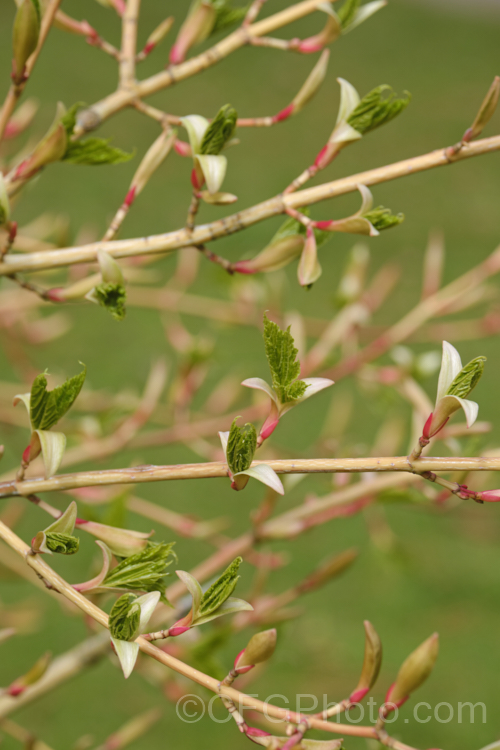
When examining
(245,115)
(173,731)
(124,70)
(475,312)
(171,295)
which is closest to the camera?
(124,70)

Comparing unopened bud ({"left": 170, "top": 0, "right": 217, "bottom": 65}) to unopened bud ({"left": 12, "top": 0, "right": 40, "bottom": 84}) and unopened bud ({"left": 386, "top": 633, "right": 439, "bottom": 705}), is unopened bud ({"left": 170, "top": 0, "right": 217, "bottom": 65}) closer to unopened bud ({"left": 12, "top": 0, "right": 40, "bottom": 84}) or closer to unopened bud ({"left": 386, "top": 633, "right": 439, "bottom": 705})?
unopened bud ({"left": 12, "top": 0, "right": 40, "bottom": 84})

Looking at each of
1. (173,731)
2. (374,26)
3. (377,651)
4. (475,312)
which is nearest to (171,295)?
(377,651)

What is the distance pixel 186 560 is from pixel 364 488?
742 millimetres

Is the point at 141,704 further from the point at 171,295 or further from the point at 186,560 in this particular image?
the point at 171,295

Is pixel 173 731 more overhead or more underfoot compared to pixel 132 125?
more underfoot


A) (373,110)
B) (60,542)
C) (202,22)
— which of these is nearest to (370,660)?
(60,542)

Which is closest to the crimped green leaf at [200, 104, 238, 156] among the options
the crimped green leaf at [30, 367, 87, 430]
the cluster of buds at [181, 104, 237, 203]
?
the cluster of buds at [181, 104, 237, 203]

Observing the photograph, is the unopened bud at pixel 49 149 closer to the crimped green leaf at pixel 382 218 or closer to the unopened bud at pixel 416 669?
the crimped green leaf at pixel 382 218

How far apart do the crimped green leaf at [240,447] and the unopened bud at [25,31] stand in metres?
0.18

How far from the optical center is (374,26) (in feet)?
8.09

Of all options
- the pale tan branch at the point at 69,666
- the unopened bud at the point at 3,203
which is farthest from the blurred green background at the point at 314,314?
the unopened bud at the point at 3,203

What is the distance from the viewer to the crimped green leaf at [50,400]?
0.23m

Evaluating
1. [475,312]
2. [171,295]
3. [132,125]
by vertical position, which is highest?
[171,295]

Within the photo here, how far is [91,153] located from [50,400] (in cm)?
12
